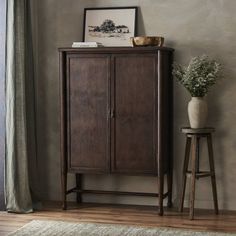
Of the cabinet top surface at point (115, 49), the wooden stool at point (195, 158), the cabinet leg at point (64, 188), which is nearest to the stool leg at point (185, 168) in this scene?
the wooden stool at point (195, 158)

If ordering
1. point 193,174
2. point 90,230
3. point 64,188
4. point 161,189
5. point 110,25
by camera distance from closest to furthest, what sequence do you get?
point 90,230
point 193,174
point 161,189
point 64,188
point 110,25

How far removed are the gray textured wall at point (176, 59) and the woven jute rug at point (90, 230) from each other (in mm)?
946

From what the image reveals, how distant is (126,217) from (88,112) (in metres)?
1.07

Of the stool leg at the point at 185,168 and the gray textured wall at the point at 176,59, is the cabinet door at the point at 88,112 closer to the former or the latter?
the gray textured wall at the point at 176,59

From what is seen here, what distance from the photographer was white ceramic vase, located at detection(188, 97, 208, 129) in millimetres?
5387

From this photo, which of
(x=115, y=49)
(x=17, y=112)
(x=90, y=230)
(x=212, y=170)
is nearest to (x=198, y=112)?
(x=212, y=170)

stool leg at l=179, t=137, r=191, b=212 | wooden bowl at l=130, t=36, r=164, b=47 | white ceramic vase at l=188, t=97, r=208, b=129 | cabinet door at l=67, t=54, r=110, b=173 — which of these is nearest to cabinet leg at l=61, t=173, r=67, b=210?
cabinet door at l=67, t=54, r=110, b=173

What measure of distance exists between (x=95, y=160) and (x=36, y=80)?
1156mm

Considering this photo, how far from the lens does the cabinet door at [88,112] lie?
5.56 m

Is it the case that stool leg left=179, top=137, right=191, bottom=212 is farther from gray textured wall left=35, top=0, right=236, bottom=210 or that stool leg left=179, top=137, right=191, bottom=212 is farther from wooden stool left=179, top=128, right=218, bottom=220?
gray textured wall left=35, top=0, right=236, bottom=210

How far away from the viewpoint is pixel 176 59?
573 cm

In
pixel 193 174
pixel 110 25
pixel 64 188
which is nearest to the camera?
pixel 193 174

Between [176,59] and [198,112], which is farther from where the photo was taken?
[176,59]

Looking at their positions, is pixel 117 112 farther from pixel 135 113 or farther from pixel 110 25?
pixel 110 25
